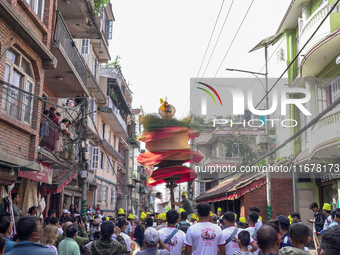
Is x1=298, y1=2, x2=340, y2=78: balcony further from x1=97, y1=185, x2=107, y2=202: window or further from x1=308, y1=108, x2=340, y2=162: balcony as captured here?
x1=97, y1=185, x2=107, y2=202: window

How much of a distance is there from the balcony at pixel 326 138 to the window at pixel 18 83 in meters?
10.2

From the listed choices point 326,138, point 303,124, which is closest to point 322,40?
point 326,138

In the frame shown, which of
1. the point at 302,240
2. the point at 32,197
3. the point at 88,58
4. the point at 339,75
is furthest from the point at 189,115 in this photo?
the point at 88,58

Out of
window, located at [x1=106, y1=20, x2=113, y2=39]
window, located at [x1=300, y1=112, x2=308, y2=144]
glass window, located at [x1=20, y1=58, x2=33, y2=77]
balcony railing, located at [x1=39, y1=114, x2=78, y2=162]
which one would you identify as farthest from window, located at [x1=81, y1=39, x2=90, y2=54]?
window, located at [x1=300, y1=112, x2=308, y2=144]

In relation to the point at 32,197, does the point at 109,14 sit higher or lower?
higher

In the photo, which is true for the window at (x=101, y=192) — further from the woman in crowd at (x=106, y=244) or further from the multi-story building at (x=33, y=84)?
the woman in crowd at (x=106, y=244)

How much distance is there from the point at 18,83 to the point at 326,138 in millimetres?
10784

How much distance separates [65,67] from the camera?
51.9 ft

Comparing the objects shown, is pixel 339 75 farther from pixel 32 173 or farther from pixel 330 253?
pixel 330 253

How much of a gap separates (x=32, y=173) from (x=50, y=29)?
485 centimetres

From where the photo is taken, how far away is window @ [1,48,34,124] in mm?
10672

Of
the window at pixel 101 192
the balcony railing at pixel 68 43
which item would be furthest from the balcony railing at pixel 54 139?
the window at pixel 101 192

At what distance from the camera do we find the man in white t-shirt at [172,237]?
641cm

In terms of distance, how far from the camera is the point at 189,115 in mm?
7676
